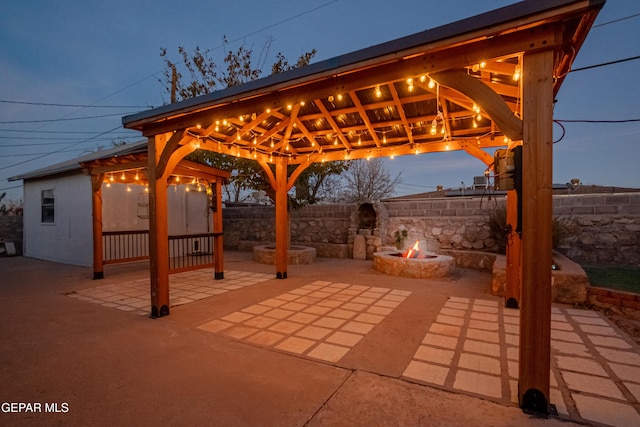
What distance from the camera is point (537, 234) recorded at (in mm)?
2195

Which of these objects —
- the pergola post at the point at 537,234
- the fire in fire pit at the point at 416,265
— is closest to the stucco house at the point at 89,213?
the fire in fire pit at the point at 416,265

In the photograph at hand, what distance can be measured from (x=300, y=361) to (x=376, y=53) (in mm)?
3047

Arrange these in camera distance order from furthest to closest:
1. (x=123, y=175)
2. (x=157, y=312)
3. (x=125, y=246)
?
(x=125, y=246) < (x=123, y=175) < (x=157, y=312)

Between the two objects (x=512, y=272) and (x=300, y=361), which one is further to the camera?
(x=512, y=272)

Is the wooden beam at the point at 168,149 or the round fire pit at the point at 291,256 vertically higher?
the wooden beam at the point at 168,149

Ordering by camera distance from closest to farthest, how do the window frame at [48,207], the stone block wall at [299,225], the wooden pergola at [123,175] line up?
the wooden pergola at [123,175] < the window frame at [48,207] < the stone block wall at [299,225]

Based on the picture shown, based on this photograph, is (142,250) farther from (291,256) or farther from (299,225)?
(299,225)

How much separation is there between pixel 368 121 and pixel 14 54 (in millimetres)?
81237

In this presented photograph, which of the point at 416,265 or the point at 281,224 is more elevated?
the point at 281,224

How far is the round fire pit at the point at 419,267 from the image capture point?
6.81 m

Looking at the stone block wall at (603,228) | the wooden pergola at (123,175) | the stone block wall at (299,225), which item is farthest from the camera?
the stone block wall at (299,225)

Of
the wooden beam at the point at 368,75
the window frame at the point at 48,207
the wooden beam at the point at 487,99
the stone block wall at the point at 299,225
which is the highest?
the wooden beam at the point at 368,75

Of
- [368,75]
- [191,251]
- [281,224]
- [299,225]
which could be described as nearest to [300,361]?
[368,75]

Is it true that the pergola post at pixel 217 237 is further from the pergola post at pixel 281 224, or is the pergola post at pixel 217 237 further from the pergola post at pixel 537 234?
the pergola post at pixel 537 234
